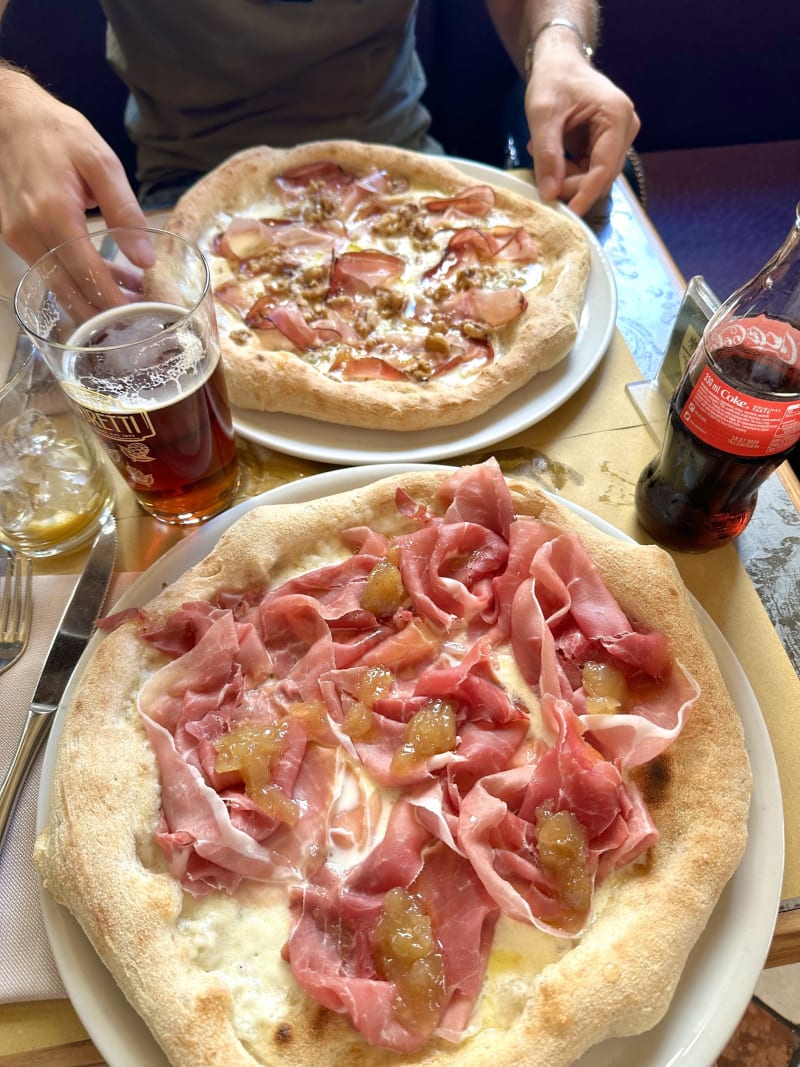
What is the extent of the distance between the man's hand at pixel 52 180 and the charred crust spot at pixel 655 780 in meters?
1.86

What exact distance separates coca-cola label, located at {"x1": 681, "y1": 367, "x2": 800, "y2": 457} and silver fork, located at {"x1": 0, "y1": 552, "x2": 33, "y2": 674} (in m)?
1.53

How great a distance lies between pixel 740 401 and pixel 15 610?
63.7 inches

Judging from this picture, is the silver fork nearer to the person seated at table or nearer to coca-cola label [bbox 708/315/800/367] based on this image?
the person seated at table

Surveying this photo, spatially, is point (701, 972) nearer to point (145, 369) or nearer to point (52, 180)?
point (145, 369)

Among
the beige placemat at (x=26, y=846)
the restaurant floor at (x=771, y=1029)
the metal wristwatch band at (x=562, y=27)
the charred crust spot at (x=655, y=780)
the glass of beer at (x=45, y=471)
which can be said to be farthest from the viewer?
the metal wristwatch band at (x=562, y=27)

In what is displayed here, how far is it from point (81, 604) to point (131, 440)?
0.39 meters

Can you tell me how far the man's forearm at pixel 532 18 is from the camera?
3.02 metres

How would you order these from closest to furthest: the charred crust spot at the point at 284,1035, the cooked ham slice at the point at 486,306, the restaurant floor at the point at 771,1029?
the charred crust spot at the point at 284,1035
the cooked ham slice at the point at 486,306
the restaurant floor at the point at 771,1029

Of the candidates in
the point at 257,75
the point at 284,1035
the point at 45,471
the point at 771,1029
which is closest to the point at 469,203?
the point at 257,75

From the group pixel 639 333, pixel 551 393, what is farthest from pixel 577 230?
pixel 551 393

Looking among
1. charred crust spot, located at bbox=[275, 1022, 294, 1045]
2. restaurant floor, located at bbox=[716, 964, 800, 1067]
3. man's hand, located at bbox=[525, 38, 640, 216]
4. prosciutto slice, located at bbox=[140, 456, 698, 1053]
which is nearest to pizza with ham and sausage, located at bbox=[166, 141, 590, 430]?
man's hand, located at bbox=[525, 38, 640, 216]

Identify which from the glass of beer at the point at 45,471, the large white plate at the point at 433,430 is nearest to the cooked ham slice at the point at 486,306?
the large white plate at the point at 433,430

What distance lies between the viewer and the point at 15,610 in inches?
69.2

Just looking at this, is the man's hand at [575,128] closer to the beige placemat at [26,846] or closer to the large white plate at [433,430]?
the large white plate at [433,430]
